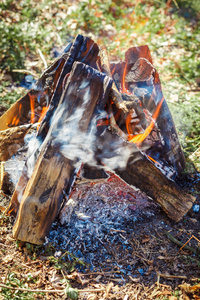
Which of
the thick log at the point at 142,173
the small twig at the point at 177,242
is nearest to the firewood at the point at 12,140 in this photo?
the thick log at the point at 142,173

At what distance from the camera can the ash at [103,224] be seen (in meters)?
2.16

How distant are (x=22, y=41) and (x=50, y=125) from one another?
3.70 metres

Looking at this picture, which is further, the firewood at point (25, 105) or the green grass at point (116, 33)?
the green grass at point (116, 33)

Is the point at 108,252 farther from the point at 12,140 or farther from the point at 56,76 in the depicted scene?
the point at 56,76

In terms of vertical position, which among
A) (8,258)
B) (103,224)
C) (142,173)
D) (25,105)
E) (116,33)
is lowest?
(8,258)

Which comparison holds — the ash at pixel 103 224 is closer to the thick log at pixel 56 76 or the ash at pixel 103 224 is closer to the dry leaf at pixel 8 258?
the dry leaf at pixel 8 258

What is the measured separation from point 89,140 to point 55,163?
1.26 ft

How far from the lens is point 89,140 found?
2.19 meters

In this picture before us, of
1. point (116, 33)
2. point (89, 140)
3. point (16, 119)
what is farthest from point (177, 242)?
point (116, 33)

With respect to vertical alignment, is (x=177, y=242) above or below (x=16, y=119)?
below

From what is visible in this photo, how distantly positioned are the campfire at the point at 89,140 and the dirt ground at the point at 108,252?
186 mm

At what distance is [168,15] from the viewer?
6445 millimetres

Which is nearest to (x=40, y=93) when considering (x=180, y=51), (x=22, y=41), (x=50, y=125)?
(x=50, y=125)

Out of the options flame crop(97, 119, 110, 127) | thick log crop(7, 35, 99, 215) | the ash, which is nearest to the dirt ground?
the ash
